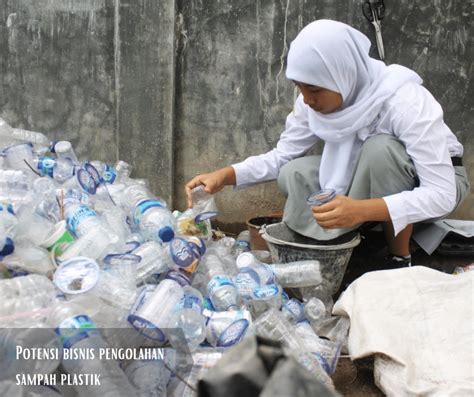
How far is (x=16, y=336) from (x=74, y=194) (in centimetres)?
107

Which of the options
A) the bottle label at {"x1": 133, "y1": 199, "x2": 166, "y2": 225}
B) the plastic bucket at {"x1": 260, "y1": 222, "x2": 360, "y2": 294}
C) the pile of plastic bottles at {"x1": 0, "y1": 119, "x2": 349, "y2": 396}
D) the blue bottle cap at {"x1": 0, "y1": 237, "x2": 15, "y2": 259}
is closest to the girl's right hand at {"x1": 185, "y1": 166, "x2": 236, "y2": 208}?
the pile of plastic bottles at {"x1": 0, "y1": 119, "x2": 349, "y2": 396}

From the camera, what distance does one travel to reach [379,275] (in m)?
2.14

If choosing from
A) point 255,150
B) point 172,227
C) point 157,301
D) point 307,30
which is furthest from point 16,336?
point 255,150

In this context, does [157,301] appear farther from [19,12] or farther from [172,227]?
[19,12]

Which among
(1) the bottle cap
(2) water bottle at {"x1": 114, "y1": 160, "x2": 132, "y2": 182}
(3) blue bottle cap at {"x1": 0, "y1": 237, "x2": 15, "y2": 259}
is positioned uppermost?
(3) blue bottle cap at {"x1": 0, "y1": 237, "x2": 15, "y2": 259}

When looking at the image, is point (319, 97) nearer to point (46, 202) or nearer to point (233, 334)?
point (233, 334)

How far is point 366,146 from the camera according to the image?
2.50m

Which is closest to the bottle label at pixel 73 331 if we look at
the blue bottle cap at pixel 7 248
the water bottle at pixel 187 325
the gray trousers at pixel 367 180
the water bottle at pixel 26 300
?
the water bottle at pixel 26 300

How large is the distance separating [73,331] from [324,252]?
4.21 feet

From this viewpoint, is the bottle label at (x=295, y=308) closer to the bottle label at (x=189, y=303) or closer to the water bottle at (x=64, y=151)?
the bottle label at (x=189, y=303)

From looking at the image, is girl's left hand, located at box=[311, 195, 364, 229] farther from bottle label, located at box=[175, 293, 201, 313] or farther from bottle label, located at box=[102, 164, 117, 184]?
bottle label, located at box=[102, 164, 117, 184]

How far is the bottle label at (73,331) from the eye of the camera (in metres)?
1.58

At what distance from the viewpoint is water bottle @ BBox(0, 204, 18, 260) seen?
1.92m

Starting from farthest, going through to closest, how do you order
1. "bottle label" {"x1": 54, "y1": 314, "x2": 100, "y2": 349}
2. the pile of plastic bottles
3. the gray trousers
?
the gray trousers
the pile of plastic bottles
"bottle label" {"x1": 54, "y1": 314, "x2": 100, "y2": 349}
